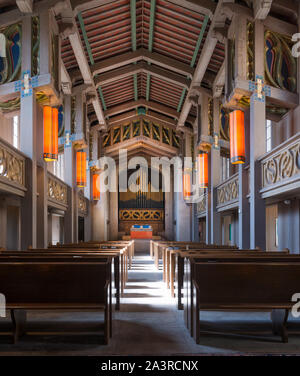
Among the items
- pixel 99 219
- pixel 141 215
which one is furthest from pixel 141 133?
pixel 141 215

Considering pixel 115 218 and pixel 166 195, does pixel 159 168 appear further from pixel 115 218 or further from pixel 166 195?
pixel 115 218

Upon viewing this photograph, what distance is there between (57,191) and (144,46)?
221 inches

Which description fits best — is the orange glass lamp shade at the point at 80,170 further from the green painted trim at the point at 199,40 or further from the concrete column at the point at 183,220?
the concrete column at the point at 183,220

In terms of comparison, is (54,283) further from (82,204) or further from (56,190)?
(82,204)

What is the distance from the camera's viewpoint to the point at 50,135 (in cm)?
857

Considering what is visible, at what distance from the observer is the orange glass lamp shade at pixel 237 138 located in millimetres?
8656

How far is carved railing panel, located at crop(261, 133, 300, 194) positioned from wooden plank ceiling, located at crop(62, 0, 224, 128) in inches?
174

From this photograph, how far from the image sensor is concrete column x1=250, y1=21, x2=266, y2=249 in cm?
859

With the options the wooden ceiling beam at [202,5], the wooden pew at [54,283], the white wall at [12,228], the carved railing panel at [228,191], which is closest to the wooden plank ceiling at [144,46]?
the wooden ceiling beam at [202,5]

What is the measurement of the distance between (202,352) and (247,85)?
258 inches

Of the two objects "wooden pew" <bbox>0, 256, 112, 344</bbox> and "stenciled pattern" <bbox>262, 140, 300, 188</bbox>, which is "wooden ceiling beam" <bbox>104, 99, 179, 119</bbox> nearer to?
"stenciled pattern" <bbox>262, 140, 300, 188</bbox>

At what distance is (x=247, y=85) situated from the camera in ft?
28.0

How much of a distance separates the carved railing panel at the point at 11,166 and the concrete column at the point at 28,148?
0.22 m

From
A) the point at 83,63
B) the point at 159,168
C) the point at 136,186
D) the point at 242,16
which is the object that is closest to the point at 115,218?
the point at 136,186
